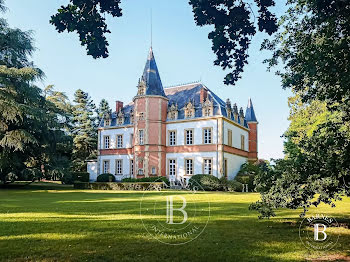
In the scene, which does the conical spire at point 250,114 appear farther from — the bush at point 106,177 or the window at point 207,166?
the bush at point 106,177

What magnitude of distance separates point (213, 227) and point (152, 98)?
27.0 metres

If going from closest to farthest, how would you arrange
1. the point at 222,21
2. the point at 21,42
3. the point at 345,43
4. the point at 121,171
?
the point at 222,21 < the point at 345,43 < the point at 21,42 < the point at 121,171

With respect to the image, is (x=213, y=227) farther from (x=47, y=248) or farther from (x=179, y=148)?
(x=179, y=148)

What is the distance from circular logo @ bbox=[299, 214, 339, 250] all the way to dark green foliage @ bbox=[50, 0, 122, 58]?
4.80 m

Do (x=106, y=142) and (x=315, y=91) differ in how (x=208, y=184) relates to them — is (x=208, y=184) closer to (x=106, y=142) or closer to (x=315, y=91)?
(x=106, y=142)

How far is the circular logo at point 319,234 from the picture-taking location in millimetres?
5975

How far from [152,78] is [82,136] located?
16.8 m

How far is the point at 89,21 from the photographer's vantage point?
4594 millimetres

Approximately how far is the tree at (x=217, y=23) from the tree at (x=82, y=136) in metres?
42.2

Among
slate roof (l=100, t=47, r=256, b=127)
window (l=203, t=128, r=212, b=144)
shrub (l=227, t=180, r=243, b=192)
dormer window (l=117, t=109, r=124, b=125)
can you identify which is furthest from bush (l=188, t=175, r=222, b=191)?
dormer window (l=117, t=109, r=124, b=125)

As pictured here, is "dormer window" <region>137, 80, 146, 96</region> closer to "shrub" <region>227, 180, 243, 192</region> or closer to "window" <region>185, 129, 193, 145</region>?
"window" <region>185, 129, 193, 145</region>

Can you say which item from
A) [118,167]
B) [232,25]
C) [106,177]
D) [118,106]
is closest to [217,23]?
[232,25]

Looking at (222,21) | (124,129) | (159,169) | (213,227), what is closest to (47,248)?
(213,227)

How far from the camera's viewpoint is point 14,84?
25.5m
